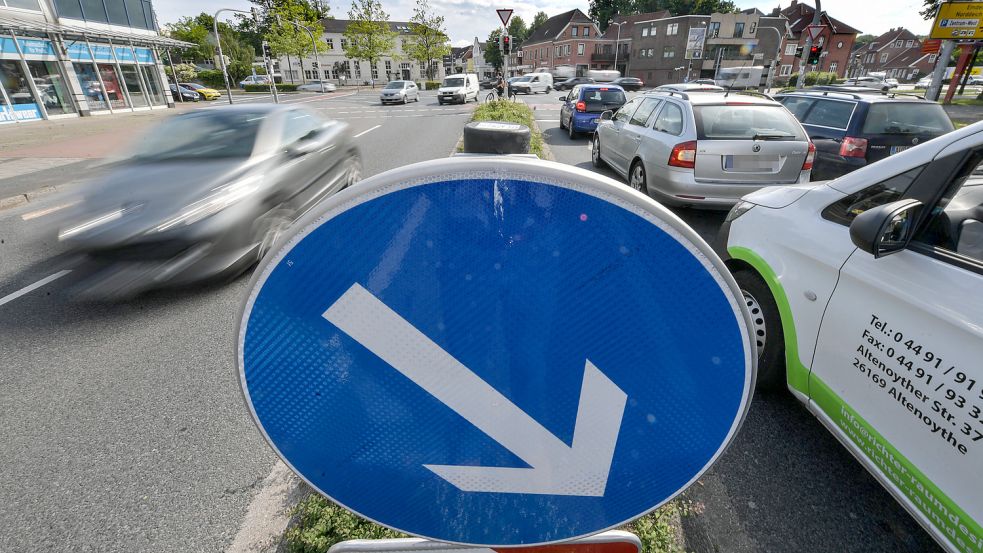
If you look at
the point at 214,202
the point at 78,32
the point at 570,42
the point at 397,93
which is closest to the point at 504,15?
the point at 214,202

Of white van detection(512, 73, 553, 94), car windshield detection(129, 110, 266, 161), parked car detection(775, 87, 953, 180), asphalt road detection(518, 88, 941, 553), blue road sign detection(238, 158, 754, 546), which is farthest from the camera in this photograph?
white van detection(512, 73, 553, 94)

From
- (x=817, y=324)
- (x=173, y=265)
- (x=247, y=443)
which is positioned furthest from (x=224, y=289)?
(x=817, y=324)

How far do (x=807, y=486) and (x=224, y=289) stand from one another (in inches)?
191

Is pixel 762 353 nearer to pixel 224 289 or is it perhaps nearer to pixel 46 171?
pixel 224 289

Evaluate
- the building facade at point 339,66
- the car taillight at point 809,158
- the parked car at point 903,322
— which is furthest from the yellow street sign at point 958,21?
the building facade at point 339,66

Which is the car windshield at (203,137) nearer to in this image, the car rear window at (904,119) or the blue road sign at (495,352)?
the blue road sign at (495,352)

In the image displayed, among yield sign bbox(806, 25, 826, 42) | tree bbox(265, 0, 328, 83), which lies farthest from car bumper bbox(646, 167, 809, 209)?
tree bbox(265, 0, 328, 83)

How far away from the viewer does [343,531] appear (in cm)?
185

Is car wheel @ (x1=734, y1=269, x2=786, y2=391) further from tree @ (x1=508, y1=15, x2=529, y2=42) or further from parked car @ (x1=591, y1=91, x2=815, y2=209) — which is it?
tree @ (x1=508, y1=15, x2=529, y2=42)

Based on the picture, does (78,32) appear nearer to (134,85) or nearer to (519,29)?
(134,85)

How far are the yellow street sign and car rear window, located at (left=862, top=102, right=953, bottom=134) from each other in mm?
18488

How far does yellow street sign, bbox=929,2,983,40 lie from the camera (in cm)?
1831

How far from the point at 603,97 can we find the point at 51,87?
22588 millimetres

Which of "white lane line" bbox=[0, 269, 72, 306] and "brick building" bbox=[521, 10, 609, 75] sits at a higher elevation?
"brick building" bbox=[521, 10, 609, 75]
